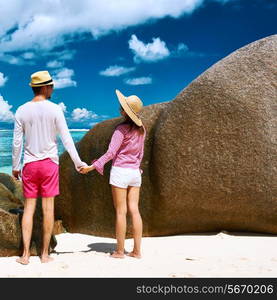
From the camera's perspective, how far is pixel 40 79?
4.95 metres

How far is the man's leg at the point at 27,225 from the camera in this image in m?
4.96

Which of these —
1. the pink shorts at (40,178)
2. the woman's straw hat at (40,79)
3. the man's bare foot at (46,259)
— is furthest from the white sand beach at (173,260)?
the woman's straw hat at (40,79)

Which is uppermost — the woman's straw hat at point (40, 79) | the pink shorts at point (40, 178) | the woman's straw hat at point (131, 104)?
the woman's straw hat at point (40, 79)

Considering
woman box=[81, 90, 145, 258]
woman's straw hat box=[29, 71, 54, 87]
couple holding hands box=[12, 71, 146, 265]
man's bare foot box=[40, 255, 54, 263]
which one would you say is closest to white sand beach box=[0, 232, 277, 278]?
man's bare foot box=[40, 255, 54, 263]

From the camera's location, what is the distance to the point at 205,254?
5328 millimetres

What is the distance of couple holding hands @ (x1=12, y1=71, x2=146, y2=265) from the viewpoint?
4883mm

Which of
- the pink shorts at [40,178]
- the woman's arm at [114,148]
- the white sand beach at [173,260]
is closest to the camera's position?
the white sand beach at [173,260]

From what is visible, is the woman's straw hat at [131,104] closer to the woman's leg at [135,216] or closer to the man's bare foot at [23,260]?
the woman's leg at [135,216]

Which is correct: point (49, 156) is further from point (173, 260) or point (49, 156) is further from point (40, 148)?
point (173, 260)

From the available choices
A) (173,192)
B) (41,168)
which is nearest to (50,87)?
(41,168)

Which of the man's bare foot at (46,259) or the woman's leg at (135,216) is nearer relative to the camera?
the man's bare foot at (46,259)

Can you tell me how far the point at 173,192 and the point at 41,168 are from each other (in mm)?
2065

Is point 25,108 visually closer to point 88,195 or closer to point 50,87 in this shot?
point 50,87

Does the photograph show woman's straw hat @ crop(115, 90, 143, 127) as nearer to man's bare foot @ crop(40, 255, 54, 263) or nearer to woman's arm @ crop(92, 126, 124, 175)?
woman's arm @ crop(92, 126, 124, 175)
